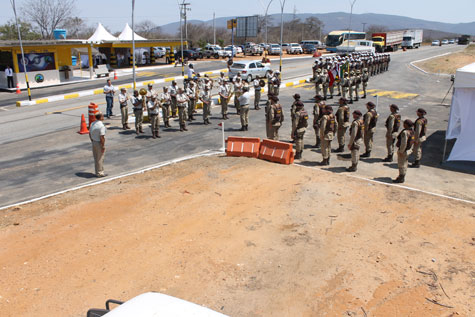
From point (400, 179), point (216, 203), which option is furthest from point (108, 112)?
point (400, 179)

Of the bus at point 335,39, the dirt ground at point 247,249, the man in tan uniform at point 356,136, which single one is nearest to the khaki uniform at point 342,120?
the man in tan uniform at point 356,136

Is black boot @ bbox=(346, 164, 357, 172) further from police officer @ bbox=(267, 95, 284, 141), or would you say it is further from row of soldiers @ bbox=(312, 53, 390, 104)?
row of soldiers @ bbox=(312, 53, 390, 104)

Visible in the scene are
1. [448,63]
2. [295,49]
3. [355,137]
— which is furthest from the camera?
[295,49]

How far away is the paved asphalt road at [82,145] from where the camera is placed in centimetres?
1220

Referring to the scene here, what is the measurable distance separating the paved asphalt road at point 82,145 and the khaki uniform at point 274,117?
1.45 metres

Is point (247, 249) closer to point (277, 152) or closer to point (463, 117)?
point (277, 152)

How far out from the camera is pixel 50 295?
644 centimetres

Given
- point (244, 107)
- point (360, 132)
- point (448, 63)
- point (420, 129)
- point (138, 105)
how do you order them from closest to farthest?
point (360, 132) < point (420, 129) < point (138, 105) < point (244, 107) < point (448, 63)

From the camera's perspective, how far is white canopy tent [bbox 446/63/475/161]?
42.1ft

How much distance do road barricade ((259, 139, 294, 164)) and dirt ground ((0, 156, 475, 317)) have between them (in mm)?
A: 1771

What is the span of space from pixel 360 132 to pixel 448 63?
1747 inches

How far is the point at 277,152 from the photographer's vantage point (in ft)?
43.5

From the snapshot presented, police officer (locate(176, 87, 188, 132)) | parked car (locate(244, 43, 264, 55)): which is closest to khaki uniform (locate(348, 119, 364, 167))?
police officer (locate(176, 87, 188, 132))

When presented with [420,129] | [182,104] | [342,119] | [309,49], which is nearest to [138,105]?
[182,104]
